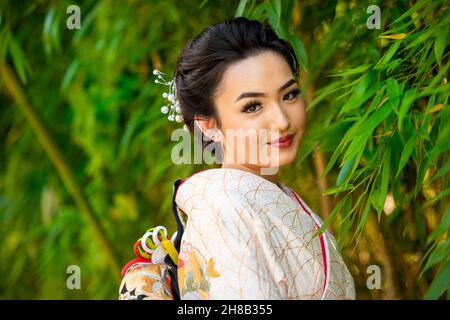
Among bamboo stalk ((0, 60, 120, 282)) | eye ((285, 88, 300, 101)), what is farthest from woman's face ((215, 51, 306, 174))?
bamboo stalk ((0, 60, 120, 282))

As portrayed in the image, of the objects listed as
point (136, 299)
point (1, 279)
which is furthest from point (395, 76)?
point (1, 279)

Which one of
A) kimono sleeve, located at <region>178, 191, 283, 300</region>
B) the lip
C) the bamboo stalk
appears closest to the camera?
kimono sleeve, located at <region>178, 191, 283, 300</region>

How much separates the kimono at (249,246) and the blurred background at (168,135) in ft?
0.22

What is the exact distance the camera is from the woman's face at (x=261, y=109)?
1.20 meters

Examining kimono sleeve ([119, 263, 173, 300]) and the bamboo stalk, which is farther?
the bamboo stalk

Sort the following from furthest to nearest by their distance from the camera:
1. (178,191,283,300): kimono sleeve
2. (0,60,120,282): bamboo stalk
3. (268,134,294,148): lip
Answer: (0,60,120,282): bamboo stalk
(268,134,294,148): lip
(178,191,283,300): kimono sleeve

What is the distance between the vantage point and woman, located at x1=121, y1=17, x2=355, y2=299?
1.13 meters

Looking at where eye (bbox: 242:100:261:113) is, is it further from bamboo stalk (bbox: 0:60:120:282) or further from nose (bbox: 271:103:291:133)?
bamboo stalk (bbox: 0:60:120:282)

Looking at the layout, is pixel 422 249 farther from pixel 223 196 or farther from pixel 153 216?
pixel 153 216

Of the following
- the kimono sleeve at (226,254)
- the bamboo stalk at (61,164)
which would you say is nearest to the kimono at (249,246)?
the kimono sleeve at (226,254)

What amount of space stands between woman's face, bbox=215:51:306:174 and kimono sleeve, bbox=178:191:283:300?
9cm

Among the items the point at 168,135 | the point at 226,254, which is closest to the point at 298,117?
the point at 226,254

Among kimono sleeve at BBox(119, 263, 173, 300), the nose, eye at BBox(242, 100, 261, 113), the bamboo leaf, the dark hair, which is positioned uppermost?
the dark hair

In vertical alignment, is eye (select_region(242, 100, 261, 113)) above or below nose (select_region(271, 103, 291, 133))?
above
